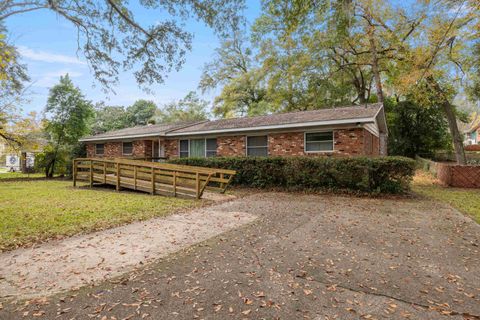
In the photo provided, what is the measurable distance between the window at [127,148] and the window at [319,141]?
12.8 m

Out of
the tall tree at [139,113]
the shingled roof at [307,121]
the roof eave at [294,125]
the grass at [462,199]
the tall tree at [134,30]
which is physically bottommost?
the grass at [462,199]

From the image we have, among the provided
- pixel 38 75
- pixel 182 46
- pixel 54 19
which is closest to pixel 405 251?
pixel 182 46

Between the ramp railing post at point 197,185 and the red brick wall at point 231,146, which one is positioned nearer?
the ramp railing post at point 197,185

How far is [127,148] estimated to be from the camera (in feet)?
64.0

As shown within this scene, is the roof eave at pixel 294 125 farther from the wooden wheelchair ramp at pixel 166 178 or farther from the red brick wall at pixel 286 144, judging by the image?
the wooden wheelchair ramp at pixel 166 178

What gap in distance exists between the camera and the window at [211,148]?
50.6 ft

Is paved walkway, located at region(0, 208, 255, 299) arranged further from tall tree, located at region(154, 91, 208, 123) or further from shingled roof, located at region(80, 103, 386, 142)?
tall tree, located at region(154, 91, 208, 123)

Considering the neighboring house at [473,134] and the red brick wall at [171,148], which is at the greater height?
the neighboring house at [473,134]

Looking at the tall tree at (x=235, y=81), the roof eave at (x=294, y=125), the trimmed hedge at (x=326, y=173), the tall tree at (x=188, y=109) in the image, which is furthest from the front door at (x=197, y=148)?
the tall tree at (x=188, y=109)

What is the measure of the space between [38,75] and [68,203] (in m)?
8.17

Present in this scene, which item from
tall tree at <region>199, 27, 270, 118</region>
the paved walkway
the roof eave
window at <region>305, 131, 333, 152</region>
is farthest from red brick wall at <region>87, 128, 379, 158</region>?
tall tree at <region>199, 27, 270, 118</region>

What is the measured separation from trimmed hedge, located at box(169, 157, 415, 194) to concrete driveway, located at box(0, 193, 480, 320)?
360cm

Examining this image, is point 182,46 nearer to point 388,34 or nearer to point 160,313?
point 160,313

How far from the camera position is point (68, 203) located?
830cm
